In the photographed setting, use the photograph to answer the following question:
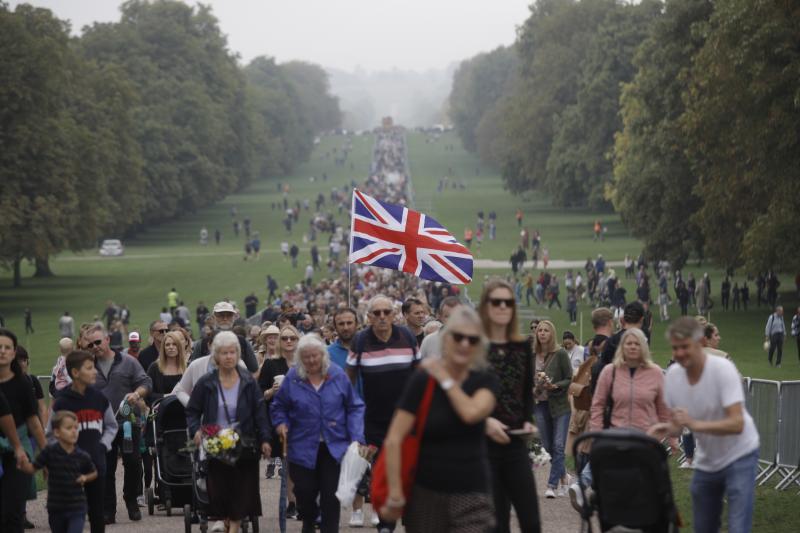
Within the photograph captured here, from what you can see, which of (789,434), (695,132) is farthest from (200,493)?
(695,132)

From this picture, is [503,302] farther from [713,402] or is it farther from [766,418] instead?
[766,418]

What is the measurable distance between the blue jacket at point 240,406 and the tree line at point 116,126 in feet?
156

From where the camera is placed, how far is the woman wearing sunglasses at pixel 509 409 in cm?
985

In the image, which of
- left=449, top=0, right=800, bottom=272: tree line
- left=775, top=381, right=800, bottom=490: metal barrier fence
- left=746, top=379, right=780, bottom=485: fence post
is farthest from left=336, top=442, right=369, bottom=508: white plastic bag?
left=449, top=0, right=800, bottom=272: tree line

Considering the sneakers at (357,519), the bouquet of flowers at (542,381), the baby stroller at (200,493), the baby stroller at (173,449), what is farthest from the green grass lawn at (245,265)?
the baby stroller at (200,493)

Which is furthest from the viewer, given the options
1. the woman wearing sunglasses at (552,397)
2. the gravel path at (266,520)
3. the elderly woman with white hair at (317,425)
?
the woman wearing sunglasses at (552,397)

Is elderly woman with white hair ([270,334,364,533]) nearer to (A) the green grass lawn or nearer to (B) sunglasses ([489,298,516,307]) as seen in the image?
(B) sunglasses ([489,298,516,307])

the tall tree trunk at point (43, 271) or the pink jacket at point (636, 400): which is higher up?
the pink jacket at point (636, 400)

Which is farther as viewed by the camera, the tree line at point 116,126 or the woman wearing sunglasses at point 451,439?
the tree line at point 116,126

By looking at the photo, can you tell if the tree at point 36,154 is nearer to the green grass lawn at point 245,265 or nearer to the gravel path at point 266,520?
the green grass lawn at point 245,265

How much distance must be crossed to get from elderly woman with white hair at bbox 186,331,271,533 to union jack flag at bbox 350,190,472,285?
5.57 m

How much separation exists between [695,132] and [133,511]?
1296 inches

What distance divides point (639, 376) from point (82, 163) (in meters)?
58.0

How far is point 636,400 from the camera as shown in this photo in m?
11.5
